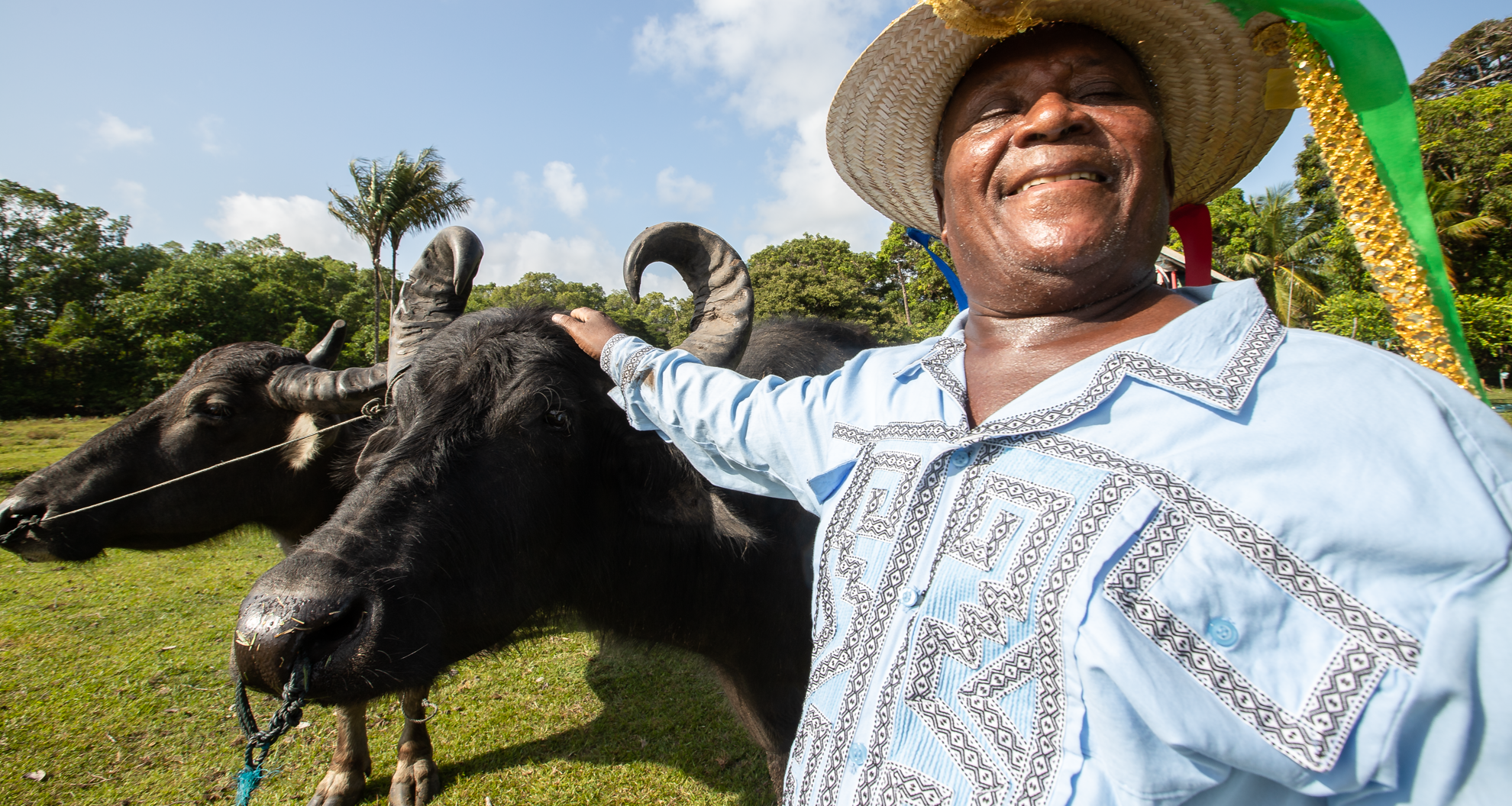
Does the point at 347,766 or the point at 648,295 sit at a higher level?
the point at 648,295

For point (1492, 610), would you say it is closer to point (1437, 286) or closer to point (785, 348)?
point (1437, 286)

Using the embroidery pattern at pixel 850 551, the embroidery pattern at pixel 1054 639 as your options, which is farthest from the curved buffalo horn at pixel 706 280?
the embroidery pattern at pixel 1054 639

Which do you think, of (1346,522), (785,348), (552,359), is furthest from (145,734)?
(1346,522)

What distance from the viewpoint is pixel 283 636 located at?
148cm

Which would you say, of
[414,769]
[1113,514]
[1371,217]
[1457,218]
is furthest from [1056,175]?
[1457,218]

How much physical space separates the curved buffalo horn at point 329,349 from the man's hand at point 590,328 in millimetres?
3332

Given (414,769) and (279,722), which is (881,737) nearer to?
(279,722)

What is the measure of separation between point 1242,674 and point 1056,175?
35.9 inches

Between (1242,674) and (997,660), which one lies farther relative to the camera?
(997,660)

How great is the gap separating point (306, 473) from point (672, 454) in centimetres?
299

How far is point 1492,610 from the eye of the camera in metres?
0.75

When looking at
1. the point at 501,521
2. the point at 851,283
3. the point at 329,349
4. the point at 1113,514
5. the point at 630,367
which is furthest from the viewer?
the point at 851,283

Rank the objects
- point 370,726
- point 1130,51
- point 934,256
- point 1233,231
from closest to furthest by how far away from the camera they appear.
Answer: point 1130,51 → point 934,256 → point 370,726 → point 1233,231

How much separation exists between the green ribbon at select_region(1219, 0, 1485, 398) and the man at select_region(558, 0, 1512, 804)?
0.98 feet
